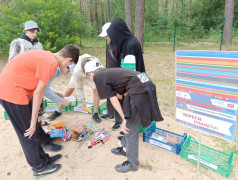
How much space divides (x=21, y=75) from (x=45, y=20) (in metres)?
6.35

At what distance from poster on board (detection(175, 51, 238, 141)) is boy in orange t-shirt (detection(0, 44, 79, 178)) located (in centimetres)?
134

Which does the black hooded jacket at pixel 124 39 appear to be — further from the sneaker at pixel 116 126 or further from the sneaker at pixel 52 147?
the sneaker at pixel 52 147

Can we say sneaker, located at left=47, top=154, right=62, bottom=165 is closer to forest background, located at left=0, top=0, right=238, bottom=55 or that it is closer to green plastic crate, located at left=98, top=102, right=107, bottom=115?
green plastic crate, located at left=98, top=102, right=107, bottom=115

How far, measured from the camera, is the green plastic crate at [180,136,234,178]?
8.10 feet

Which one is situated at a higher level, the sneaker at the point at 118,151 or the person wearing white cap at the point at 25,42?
the person wearing white cap at the point at 25,42

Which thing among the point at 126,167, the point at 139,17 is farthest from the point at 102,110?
the point at 139,17

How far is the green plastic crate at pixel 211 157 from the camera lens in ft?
8.10

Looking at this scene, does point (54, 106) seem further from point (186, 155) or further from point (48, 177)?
point (186, 155)

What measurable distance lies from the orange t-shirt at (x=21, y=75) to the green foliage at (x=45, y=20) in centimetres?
561

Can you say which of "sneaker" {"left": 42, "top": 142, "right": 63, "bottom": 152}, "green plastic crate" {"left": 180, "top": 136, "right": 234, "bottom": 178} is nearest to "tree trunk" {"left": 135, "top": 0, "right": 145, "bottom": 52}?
"green plastic crate" {"left": 180, "top": 136, "right": 234, "bottom": 178}

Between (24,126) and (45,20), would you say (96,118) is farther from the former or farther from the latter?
(45,20)

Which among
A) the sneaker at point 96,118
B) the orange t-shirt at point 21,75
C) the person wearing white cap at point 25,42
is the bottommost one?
the sneaker at point 96,118

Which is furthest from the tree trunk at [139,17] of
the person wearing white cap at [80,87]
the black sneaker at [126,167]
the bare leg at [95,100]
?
the black sneaker at [126,167]

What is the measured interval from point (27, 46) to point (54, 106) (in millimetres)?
1583
